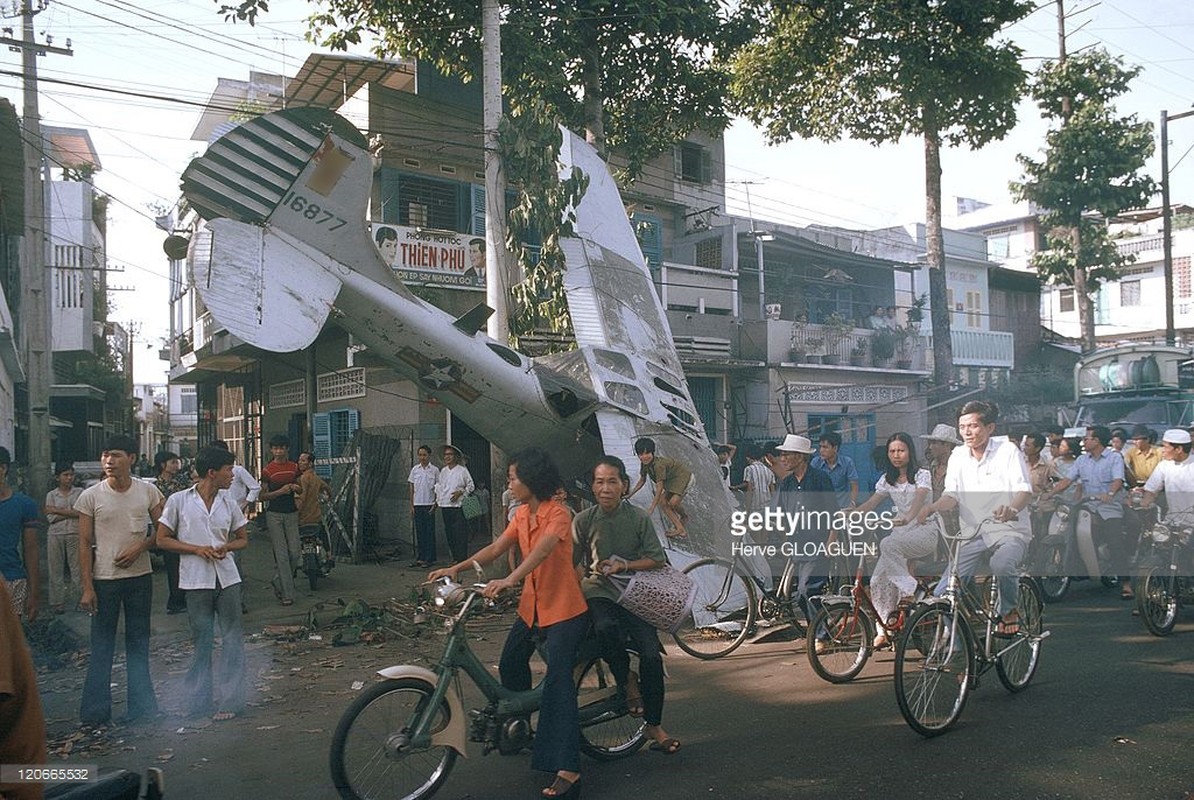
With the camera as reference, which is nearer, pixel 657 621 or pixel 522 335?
pixel 657 621

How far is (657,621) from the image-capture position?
483 cm

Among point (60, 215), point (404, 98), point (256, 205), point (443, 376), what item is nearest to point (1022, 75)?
point (404, 98)

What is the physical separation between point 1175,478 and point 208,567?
27.3ft

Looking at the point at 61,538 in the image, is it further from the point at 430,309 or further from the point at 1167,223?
the point at 1167,223

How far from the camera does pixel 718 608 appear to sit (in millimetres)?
7855

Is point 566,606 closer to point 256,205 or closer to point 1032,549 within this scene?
point 256,205

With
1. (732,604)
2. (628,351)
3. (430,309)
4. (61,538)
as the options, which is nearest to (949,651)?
(732,604)

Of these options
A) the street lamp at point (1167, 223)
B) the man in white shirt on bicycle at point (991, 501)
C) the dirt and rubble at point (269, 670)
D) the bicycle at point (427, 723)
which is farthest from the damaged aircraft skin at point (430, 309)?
the street lamp at point (1167, 223)

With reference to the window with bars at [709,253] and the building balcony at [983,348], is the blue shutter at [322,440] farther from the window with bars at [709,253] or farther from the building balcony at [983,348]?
the building balcony at [983,348]

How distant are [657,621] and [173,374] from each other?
2650 centimetres

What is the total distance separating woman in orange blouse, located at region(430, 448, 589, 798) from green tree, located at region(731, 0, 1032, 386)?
41.0 feet

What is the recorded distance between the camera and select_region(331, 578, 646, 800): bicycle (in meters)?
4.14

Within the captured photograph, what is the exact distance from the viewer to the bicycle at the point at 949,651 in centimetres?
509

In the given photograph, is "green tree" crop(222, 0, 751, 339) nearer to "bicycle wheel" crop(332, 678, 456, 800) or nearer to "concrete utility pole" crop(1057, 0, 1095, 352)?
"bicycle wheel" crop(332, 678, 456, 800)
